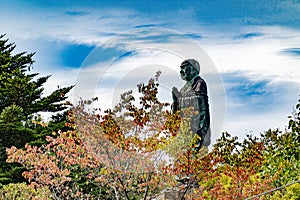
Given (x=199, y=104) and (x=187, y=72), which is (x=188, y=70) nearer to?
(x=187, y=72)

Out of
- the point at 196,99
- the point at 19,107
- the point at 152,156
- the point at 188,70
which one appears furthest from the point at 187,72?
the point at 19,107

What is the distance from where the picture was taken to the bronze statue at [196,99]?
24.6ft

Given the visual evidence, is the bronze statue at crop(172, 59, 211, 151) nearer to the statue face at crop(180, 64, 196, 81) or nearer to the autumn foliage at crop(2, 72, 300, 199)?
the statue face at crop(180, 64, 196, 81)

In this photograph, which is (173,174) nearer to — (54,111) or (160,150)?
(160,150)

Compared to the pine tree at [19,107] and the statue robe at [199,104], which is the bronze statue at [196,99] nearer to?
the statue robe at [199,104]

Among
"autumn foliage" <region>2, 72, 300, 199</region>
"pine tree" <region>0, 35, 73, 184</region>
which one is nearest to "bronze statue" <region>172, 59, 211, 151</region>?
"autumn foliage" <region>2, 72, 300, 199</region>

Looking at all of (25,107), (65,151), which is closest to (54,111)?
(25,107)

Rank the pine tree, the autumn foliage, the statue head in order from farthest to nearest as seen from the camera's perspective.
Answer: the pine tree, the statue head, the autumn foliage

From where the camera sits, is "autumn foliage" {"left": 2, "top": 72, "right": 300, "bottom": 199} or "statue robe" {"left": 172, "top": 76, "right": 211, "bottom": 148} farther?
"statue robe" {"left": 172, "top": 76, "right": 211, "bottom": 148}

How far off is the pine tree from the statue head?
5476 millimetres

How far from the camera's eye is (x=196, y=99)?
24.7ft

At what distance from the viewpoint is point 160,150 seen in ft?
19.7

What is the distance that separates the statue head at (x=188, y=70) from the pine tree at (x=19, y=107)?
5476 mm

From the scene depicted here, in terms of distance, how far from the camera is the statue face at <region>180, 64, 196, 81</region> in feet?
25.0
